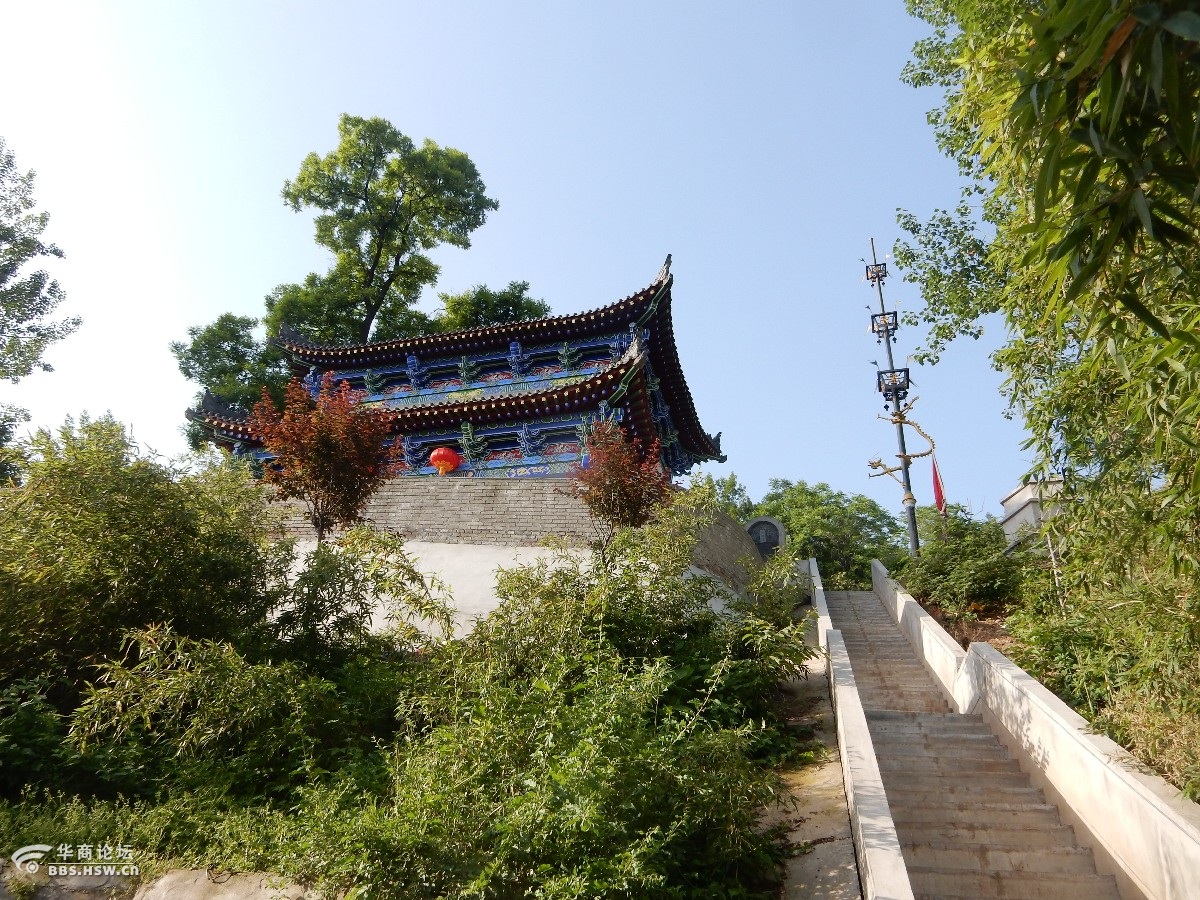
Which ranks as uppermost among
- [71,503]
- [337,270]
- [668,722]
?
[337,270]

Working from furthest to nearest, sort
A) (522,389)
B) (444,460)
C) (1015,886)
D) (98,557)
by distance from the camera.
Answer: (522,389) < (444,460) < (98,557) < (1015,886)

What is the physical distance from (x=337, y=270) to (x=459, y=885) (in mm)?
23232

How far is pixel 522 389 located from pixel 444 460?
10.9 ft

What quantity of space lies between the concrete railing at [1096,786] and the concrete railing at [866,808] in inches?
50.3

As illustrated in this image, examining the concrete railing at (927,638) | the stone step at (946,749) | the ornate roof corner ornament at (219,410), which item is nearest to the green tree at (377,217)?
the ornate roof corner ornament at (219,410)

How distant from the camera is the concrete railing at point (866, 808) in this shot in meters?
3.48

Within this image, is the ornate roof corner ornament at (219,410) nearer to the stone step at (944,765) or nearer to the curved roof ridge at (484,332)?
the curved roof ridge at (484,332)

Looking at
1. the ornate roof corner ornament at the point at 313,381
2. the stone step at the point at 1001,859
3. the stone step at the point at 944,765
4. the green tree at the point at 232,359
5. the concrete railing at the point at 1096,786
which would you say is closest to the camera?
the concrete railing at the point at 1096,786

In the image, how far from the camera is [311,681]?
5086 millimetres

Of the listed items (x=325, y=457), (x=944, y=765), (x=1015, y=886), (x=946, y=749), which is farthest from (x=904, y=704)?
(x=325, y=457)

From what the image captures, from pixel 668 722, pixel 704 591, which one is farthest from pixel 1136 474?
pixel 704 591

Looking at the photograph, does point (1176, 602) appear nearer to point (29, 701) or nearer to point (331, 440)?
point (29, 701)

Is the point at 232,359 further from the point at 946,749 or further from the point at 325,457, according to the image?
the point at 946,749

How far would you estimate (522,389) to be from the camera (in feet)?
54.5
